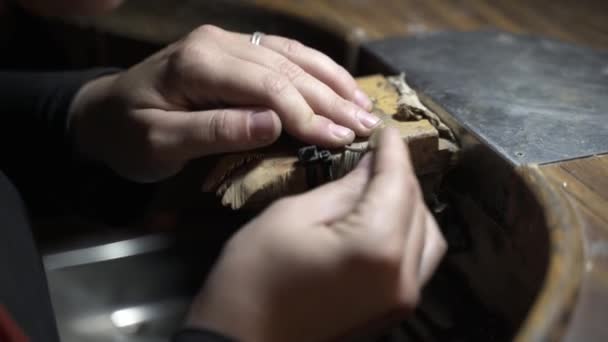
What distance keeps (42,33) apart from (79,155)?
0.52m

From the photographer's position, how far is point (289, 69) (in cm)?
64

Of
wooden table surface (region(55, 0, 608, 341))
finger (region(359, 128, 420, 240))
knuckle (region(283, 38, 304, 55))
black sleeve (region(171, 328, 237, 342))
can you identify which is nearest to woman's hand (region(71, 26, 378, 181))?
knuckle (region(283, 38, 304, 55))

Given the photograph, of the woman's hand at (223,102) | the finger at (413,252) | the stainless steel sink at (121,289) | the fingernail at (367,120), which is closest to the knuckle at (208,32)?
the woman's hand at (223,102)

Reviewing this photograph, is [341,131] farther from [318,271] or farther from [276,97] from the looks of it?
[318,271]

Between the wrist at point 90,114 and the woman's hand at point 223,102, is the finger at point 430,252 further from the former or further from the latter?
the wrist at point 90,114

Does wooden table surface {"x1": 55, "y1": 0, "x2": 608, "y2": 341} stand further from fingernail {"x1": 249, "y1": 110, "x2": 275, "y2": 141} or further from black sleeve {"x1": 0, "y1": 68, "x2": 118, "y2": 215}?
fingernail {"x1": 249, "y1": 110, "x2": 275, "y2": 141}

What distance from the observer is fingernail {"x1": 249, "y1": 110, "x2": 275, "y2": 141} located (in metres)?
0.60

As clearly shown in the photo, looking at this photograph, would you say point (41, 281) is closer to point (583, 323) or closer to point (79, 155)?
point (79, 155)

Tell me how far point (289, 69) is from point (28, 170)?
24.8 inches

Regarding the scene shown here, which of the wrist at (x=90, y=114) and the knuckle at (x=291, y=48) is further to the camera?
the wrist at (x=90, y=114)

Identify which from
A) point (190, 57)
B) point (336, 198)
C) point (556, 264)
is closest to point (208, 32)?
point (190, 57)

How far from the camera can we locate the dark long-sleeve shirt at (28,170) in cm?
59

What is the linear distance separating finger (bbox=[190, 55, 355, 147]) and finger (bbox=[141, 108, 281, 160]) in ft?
0.04

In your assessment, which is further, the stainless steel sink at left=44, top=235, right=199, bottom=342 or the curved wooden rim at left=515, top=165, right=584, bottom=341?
the stainless steel sink at left=44, top=235, right=199, bottom=342
